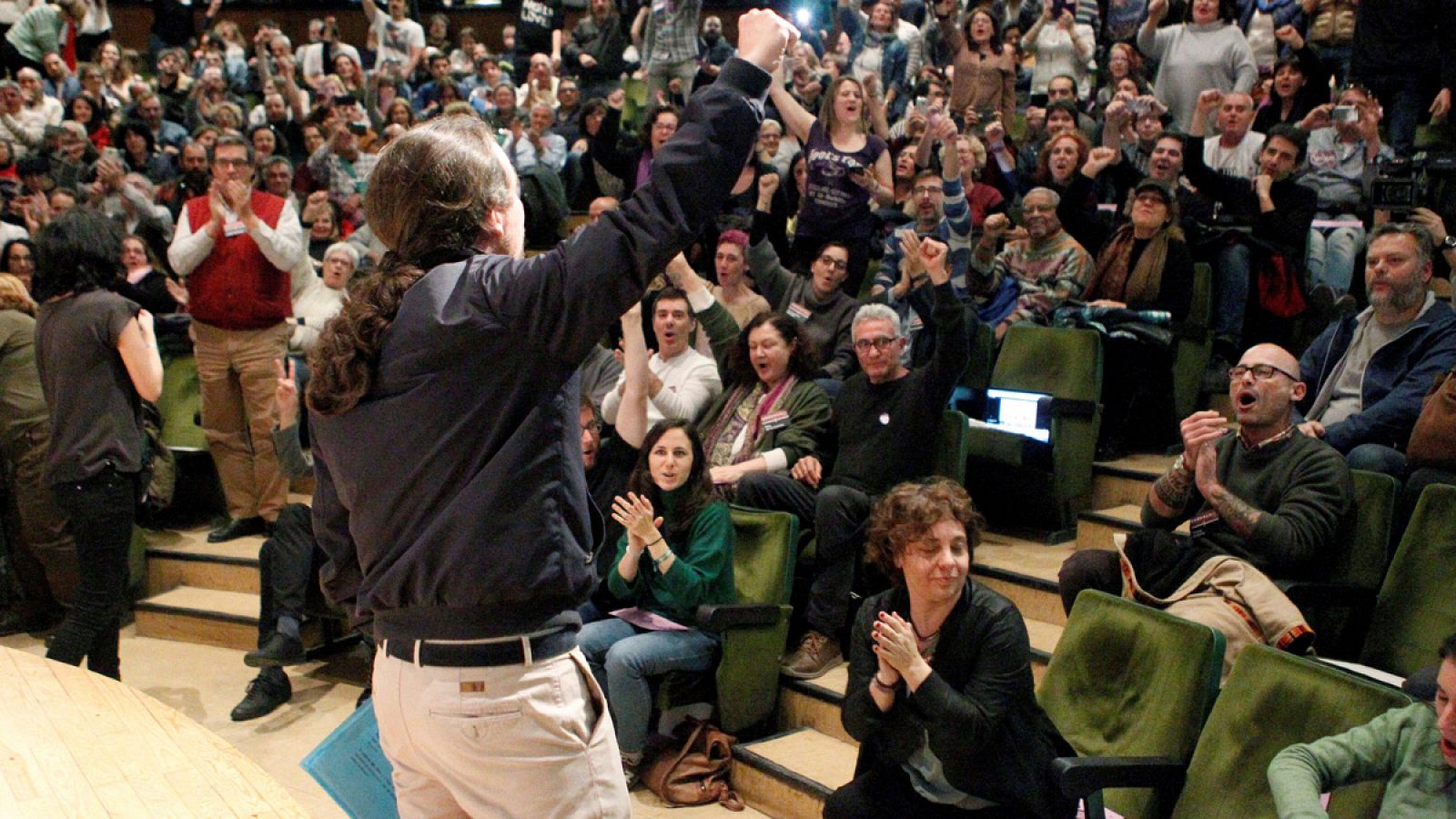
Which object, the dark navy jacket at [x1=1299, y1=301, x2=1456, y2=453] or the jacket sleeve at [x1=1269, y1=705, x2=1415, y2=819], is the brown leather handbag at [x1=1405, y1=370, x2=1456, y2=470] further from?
the jacket sleeve at [x1=1269, y1=705, x2=1415, y2=819]

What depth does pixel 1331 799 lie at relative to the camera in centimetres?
228

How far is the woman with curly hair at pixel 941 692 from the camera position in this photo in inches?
98.3

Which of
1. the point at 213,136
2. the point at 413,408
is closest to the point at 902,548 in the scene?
the point at 413,408

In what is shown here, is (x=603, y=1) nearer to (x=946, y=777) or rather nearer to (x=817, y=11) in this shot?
(x=817, y=11)

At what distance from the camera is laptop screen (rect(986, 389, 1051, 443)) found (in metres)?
4.35

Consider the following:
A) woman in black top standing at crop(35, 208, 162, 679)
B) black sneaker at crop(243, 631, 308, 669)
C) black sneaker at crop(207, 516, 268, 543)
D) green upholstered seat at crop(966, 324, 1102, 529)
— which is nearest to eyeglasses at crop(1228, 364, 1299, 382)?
green upholstered seat at crop(966, 324, 1102, 529)

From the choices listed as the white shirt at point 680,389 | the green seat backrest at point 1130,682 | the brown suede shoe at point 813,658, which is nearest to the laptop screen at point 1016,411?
the white shirt at point 680,389

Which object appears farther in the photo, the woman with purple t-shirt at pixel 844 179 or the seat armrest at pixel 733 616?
the woman with purple t-shirt at pixel 844 179

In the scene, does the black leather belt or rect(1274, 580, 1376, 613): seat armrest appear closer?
the black leather belt

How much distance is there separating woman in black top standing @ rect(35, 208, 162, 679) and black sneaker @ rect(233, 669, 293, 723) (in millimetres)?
730

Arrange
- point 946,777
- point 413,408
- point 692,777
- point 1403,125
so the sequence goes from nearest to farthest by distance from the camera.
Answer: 1. point 413,408
2. point 946,777
3. point 692,777
4. point 1403,125

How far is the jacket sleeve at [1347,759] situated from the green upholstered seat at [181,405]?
464 centimetres

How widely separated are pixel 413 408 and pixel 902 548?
1.58m

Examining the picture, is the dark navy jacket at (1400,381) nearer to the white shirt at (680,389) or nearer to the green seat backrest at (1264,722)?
the green seat backrest at (1264,722)
